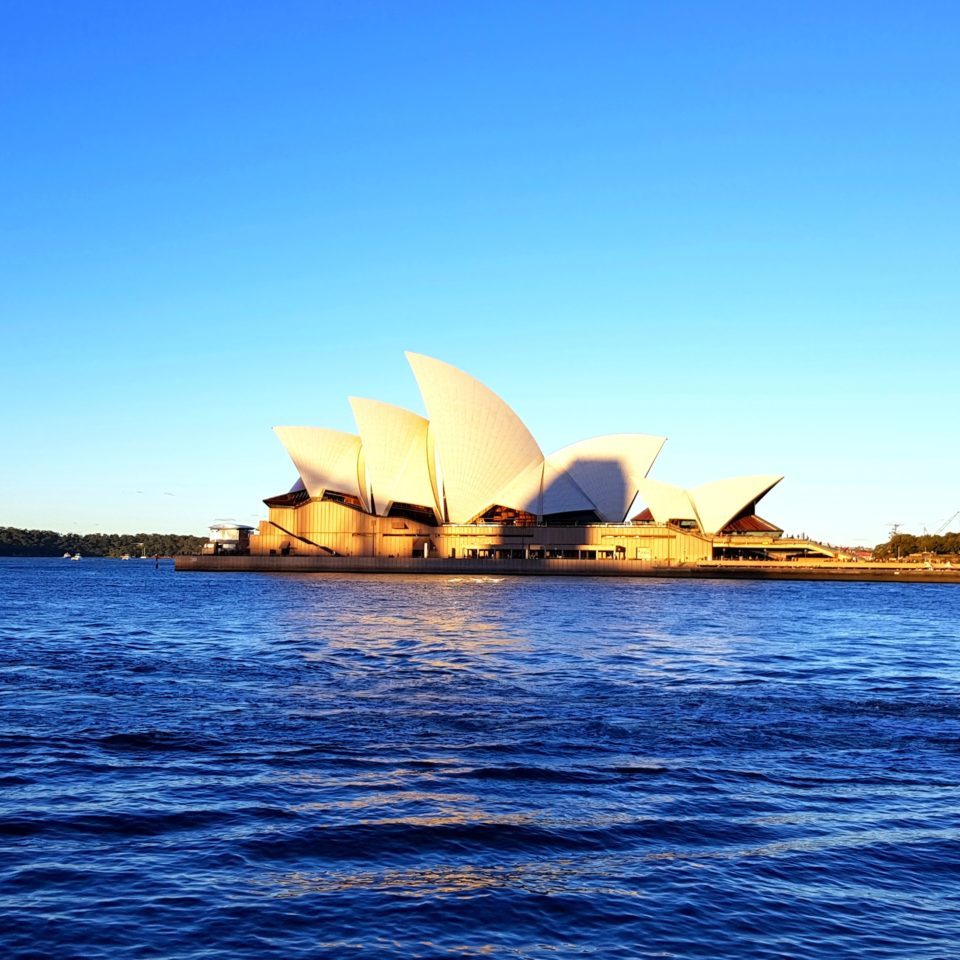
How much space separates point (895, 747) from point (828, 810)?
3.55 m

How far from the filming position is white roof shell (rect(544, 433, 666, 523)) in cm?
8394

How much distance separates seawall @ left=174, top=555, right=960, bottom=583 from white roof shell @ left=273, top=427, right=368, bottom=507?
22.4 feet

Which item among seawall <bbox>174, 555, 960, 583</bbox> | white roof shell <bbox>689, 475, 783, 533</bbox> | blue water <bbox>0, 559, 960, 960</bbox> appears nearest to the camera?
blue water <bbox>0, 559, 960, 960</bbox>

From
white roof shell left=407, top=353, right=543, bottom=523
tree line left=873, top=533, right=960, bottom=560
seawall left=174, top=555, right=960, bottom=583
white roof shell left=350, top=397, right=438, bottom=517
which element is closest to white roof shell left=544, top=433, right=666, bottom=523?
white roof shell left=407, top=353, right=543, bottom=523

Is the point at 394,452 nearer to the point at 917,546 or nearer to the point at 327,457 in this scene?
the point at 327,457

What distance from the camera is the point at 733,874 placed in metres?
7.23

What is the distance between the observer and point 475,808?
29.1ft

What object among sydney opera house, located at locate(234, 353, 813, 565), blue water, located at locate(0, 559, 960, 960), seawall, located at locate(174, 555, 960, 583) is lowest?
blue water, located at locate(0, 559, 960, 960)

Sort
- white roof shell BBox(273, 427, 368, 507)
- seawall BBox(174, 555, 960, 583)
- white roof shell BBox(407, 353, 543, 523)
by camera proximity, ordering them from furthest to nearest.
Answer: white roof shell BBox(273, 427, 368, 507) < seawall BBox(174, 555, 960, 583) < white roof shell BBox(407, 353, 543, 523)

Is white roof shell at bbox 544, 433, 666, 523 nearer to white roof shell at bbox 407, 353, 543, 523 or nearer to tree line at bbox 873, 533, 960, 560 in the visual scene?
white roof shell at bbox 407, 353, 543, 523

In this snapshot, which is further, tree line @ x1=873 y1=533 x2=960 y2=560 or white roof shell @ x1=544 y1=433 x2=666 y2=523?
tree line @ x1=873 y1=533 x2=960 y2=560

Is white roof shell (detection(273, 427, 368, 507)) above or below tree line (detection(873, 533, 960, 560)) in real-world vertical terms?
above

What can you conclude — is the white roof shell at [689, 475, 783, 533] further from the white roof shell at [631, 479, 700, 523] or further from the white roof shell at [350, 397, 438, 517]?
the white roof shell at [350, 397, 438, 517]

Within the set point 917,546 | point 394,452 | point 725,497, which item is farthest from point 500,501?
point 917,546
